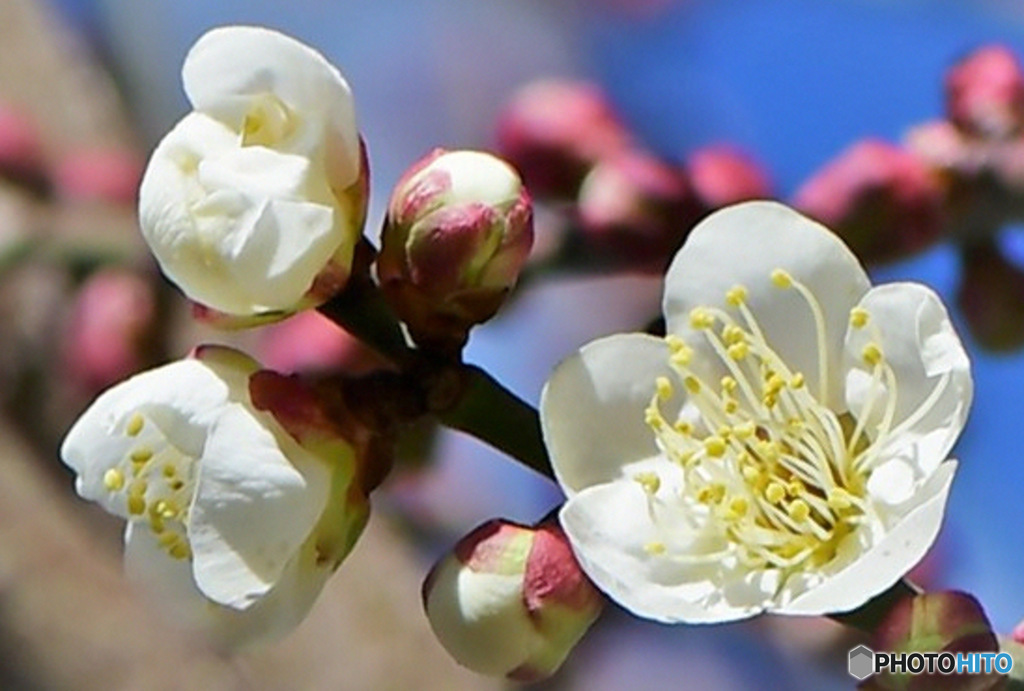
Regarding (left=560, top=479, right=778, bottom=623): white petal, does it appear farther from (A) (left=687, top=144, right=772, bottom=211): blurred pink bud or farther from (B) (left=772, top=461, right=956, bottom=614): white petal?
(A) (left=687, top=144, right=772, bottom=211): blurred pink bud

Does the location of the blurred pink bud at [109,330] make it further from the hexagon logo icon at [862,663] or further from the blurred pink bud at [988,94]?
the hexagon logo icon at [862,663]

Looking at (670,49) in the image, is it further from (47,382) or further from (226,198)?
(226,198)

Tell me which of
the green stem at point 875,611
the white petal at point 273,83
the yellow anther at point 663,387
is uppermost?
the white petal at point 273,83

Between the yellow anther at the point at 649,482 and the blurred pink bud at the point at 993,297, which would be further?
the blurred pink bud at the point at 993,297

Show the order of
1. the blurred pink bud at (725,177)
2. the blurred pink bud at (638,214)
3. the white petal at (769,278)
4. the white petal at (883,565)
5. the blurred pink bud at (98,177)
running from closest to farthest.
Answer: the white petal at (883,565)
the white petal at (769,278)
the blurred pink bud at (638,214)
the blurred pink bud at (725,177)
the blurred pink bud at (98,177)

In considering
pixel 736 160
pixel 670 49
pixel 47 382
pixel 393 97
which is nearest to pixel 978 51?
pixel 736 160

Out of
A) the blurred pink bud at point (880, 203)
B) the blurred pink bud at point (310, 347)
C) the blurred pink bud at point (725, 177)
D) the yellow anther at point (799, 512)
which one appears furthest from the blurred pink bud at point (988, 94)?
the yellow anther at point (799, 512)
